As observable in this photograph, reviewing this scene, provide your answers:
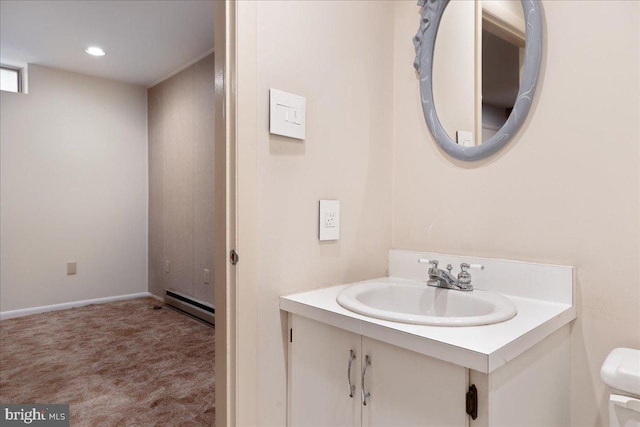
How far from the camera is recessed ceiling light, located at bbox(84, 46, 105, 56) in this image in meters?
3.22

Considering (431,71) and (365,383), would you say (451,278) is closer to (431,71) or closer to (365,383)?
(365,383)

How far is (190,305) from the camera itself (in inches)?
140

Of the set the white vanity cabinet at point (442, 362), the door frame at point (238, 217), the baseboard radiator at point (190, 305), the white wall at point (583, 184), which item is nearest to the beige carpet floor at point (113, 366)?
the baseboard radiator at point (190, 305)

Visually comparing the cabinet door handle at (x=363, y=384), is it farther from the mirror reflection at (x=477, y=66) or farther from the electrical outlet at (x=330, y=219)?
the mirror reflection at (x=477, y=66)

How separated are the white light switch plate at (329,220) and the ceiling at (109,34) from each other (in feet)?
6.51

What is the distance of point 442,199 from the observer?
4.66 ft

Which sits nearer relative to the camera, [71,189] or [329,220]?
[329,220]

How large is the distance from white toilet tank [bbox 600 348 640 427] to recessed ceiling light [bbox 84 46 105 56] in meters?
3.86

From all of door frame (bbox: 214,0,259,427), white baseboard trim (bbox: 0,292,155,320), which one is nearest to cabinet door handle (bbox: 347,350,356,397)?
door frame (bbox: 214,0,259,427)

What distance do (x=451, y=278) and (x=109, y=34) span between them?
312 cm

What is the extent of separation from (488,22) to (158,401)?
224cm

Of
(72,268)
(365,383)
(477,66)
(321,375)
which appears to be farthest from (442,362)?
(72,268)

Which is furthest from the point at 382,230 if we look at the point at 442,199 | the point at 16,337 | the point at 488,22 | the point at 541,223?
the point at 16,337

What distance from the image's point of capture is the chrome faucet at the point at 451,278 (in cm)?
122
